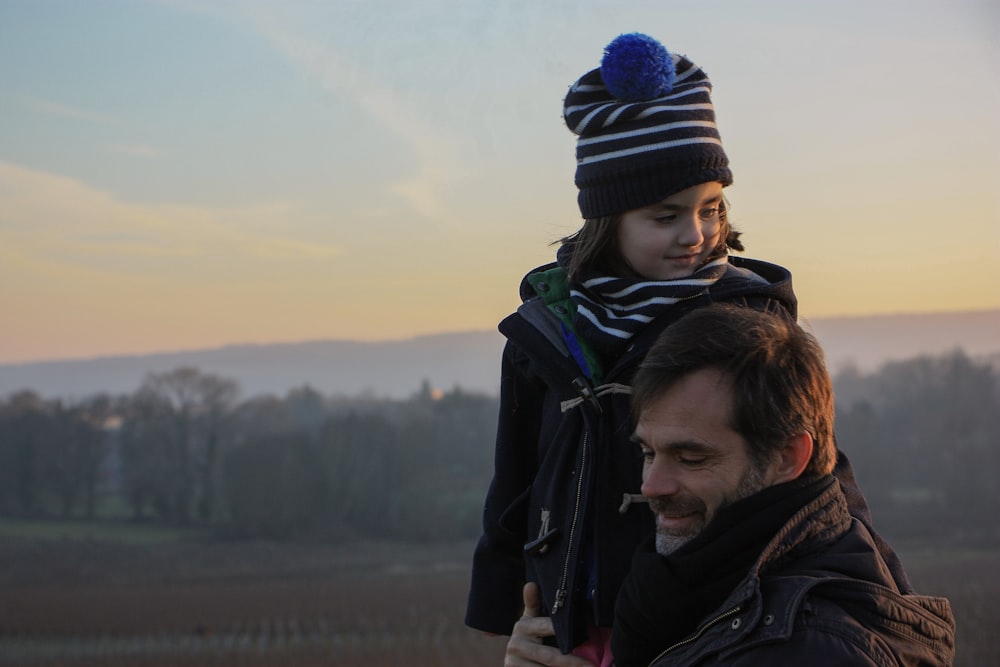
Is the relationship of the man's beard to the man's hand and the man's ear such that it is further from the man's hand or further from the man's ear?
the man's hand

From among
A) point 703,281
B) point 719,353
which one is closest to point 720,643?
point 719,353

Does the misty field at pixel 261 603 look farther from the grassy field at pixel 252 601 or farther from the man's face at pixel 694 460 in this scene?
the man's face at pixel 694 460

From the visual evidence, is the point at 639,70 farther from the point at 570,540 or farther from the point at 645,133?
the point at 570,540

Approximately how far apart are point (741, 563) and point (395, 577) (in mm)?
46788

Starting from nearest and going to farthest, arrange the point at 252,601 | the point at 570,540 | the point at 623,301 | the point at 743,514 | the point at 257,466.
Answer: the point at 743,514
the point at 570,540
the point at 623,301
the point at 252,601
the point at 257,466

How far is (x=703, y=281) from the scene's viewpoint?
2879 mm

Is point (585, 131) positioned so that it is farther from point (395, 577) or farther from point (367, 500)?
point (367, 500)

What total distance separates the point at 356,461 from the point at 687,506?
52.6m

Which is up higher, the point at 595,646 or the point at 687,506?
the point at 687,506

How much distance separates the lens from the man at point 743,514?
2.32m

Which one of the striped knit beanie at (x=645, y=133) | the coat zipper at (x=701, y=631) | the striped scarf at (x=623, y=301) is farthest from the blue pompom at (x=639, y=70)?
the coat zipper at (x=701, y=631)

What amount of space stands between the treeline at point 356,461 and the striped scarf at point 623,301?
159 feet

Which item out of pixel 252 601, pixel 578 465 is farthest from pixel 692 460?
pixel 252 601

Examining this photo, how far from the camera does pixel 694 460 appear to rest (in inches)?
97.4
